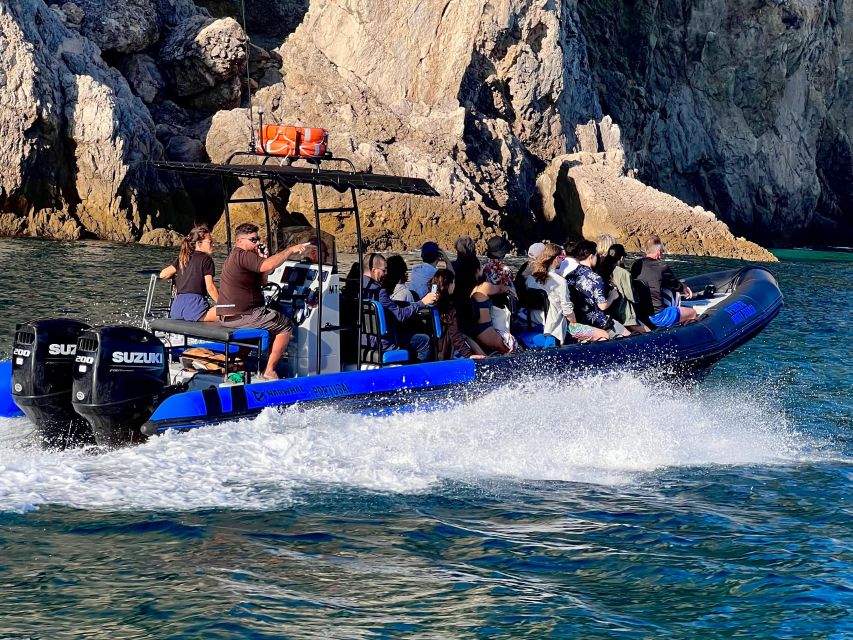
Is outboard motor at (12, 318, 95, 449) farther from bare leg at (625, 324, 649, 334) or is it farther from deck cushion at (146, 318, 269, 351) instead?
bare leg at (625, 324, 649, 334)

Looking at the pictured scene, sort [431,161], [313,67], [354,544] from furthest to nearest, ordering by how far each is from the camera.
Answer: [313,67] < [431,161] < [354,544]

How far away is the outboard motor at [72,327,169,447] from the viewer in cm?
638

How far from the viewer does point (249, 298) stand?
24.2 feet

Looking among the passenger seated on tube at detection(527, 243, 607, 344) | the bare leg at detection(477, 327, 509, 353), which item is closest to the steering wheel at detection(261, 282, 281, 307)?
the bare leg at detection(477, 327, 509, 353)

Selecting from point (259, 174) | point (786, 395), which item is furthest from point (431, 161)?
point (259, 174)

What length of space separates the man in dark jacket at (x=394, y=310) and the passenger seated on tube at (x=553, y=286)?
3.54 feet

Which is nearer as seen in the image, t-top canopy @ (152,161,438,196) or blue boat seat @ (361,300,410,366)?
t-top canopy @ (152,161,438,196)

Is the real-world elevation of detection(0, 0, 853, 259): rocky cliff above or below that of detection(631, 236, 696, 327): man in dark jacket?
above

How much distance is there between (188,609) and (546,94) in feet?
114

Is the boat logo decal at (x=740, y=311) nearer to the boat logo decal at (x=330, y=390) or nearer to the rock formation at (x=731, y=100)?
the boat logo decal at (x=330, y=390)

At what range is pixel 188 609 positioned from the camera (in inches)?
182

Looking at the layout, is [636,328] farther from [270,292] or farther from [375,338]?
[270,292]

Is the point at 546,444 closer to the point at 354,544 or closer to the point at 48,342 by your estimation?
the point at 354,544

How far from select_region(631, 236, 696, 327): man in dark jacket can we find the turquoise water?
5.28 feet
